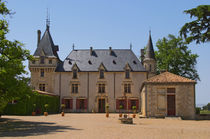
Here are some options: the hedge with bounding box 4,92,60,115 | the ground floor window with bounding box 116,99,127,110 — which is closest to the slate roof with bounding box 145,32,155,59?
the ground floor window with bounding box 116,99,127,110

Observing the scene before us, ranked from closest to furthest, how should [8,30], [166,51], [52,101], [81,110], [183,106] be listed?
[8,30]
[183,106]
[52,101]
[81,110]
[166,51]

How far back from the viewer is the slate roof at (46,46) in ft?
139

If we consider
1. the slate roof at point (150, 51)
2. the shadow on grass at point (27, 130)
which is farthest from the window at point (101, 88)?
the shadow on grass at point (27, 130)

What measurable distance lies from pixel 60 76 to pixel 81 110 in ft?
20.0

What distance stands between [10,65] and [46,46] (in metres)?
28.6

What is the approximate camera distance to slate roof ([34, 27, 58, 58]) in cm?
4241

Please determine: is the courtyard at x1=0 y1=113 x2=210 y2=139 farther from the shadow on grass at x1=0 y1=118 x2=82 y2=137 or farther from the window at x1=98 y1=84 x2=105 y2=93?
the window at x1=98 y1=84 x2=105 y2=93

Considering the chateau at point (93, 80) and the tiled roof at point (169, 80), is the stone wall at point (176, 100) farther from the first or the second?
the chateau at point (93, 80)

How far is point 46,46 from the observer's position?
43.1m

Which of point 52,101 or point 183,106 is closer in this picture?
point 183,106

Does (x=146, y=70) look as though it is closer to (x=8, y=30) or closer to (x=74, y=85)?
(x=74, y=85)

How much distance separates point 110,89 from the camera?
41062mm

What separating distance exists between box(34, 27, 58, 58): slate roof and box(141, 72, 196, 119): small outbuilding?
823 inches

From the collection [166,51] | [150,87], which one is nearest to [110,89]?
[166,51]
